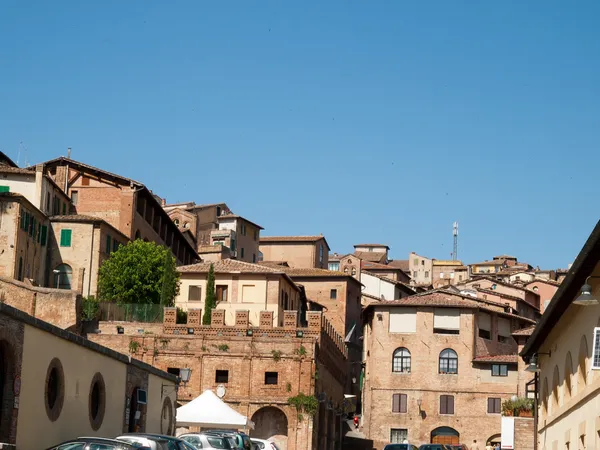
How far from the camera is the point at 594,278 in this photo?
21172 mm

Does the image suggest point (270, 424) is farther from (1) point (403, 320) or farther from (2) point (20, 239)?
(2) point (20, 239)

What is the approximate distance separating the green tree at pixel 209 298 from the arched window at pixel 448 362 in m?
15.7

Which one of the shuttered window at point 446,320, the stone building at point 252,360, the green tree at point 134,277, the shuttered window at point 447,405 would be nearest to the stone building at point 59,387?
the stone building at point 252,360

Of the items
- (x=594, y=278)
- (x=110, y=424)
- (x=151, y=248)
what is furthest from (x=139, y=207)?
(x=594, y=278)

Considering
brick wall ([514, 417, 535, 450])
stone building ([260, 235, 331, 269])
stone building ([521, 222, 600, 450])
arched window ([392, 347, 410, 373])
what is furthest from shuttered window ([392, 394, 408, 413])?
stone building ([521, 222, 600, 450])

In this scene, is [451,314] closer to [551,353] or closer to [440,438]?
[440,438]

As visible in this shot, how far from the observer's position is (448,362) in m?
74.3

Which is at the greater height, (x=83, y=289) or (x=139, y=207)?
(x=139, y=207)

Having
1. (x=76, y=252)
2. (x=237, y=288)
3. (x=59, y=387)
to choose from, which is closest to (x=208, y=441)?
(x=59, y=387)

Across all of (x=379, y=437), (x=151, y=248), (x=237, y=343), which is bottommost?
(x=379, y=437)

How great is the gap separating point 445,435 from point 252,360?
1707 cm

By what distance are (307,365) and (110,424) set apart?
30764mm

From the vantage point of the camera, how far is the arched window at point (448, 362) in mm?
74250

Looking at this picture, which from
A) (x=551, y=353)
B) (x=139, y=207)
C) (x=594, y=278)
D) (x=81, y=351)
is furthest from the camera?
(x=139, y=207)
